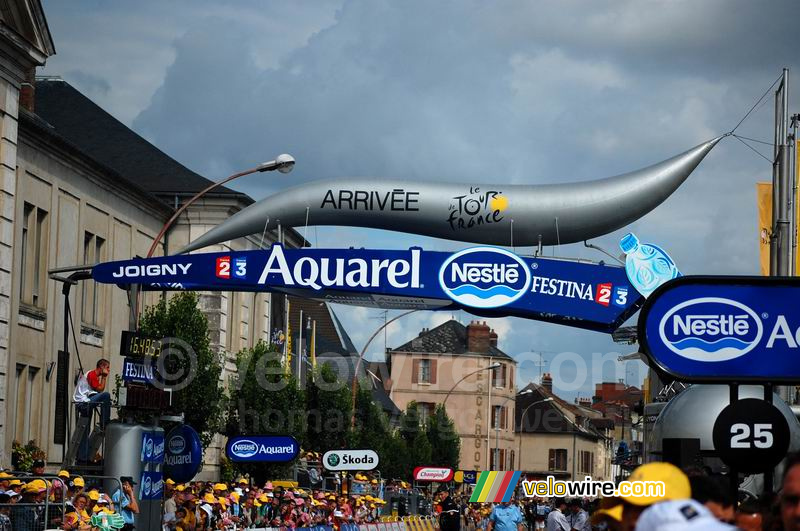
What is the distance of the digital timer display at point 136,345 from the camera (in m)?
20.2

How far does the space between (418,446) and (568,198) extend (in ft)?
220

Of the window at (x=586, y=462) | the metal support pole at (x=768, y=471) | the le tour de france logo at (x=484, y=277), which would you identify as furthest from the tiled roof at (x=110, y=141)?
the window at (x=586, y=462)

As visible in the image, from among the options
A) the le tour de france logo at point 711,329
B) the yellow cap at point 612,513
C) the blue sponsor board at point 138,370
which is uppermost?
the le tour de france logo at point 711,329

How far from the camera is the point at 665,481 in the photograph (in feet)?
17.6

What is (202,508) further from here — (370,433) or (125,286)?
(370,433)

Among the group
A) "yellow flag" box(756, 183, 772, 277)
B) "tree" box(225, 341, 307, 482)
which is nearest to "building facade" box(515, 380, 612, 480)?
"tree" box(225, 341, 307, 482)

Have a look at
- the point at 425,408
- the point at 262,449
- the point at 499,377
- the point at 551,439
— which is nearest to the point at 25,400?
the point at 262,449

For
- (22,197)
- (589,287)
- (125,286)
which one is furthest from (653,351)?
(22,197)

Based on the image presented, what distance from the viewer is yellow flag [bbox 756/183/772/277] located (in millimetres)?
24469

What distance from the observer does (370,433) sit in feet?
207

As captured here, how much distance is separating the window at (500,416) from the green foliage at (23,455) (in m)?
84.2

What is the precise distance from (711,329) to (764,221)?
1716 centimetres

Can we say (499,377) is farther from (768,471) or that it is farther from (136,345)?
(768,471)

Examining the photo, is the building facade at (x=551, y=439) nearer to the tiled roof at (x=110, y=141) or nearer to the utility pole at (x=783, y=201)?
the tiled roof at (x=110, y=141)
